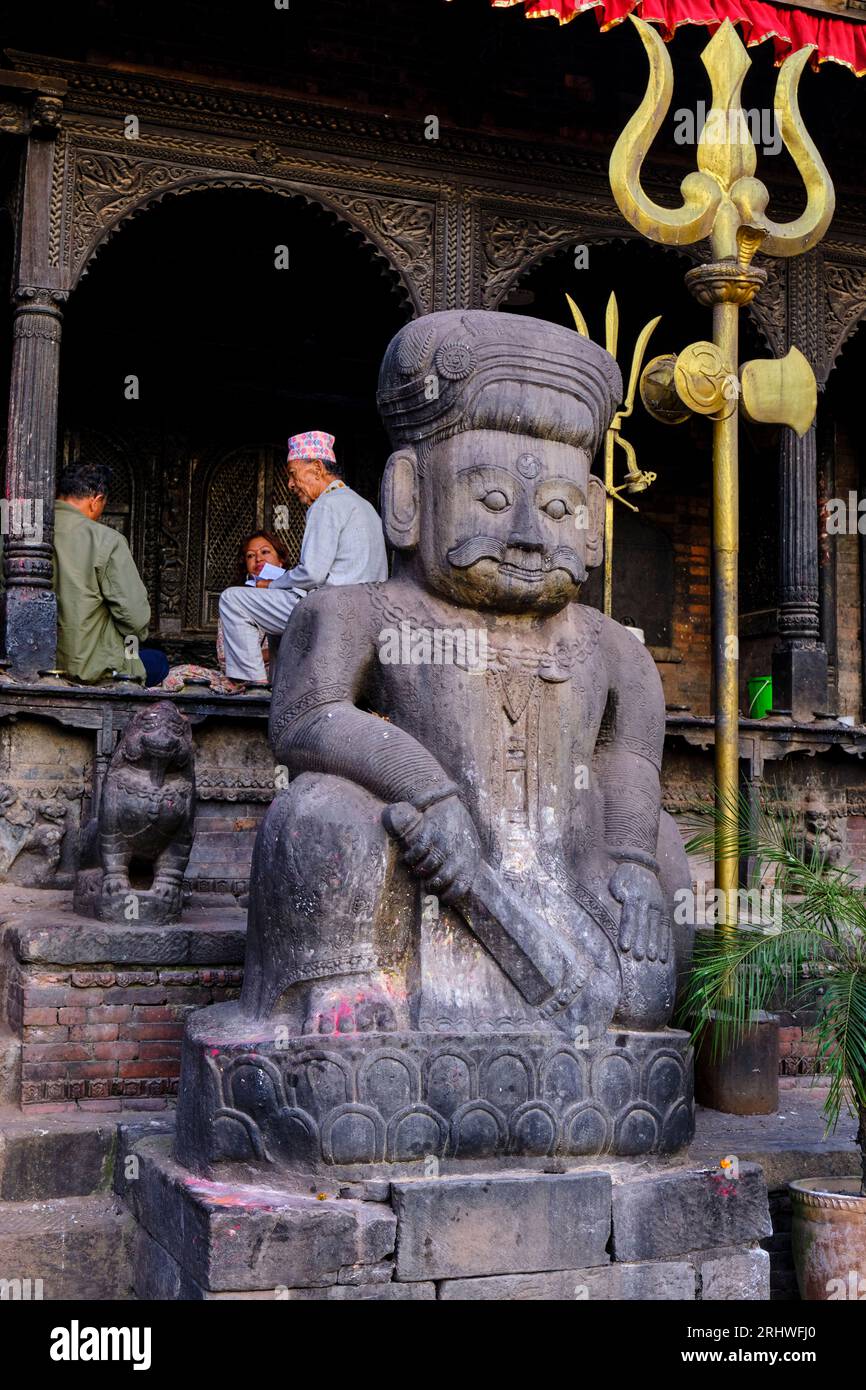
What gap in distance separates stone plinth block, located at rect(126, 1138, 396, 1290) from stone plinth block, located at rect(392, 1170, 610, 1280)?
73mm

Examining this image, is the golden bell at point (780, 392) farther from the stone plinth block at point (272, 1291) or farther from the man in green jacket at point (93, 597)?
the man in green jacket at point (93, 597)

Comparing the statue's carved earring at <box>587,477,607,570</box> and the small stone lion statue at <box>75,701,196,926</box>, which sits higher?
the statue's carved earring at <box>587,477,607,570</box>

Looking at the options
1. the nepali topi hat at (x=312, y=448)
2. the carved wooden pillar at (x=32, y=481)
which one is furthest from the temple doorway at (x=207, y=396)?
the nepali topi hat at (x=312, y=448)

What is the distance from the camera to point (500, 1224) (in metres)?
3.55

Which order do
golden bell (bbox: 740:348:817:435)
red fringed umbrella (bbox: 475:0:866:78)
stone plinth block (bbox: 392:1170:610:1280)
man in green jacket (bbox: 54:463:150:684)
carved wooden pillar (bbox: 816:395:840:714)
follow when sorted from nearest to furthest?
1. stone plinth block (bbox: 392:1170:610:1280)
2. golden bell (bbox: 740:348:817:435)
3. red fringed umbrella (bbox: 475:0:866:78)
4. man in green jacket (bbox: 54:463:150:684)
5. carved wooden pillar (bbox: 816:395:840:714)

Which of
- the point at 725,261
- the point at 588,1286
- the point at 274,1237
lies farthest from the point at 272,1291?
the point at 725,261

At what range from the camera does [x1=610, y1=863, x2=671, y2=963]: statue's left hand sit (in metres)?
3.95

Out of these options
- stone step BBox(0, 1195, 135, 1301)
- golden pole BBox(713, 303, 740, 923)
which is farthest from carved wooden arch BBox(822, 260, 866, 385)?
stone step BBox(0, 1195, 135, 1301)

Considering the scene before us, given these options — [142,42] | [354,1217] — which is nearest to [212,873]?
[354,1217]

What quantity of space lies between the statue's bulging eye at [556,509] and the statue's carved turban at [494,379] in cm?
18

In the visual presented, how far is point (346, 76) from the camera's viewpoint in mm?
9227

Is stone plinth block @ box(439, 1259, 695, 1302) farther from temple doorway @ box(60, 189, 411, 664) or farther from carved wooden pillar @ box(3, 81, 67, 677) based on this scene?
temple doorway @ box(60, 189, 411, 664)

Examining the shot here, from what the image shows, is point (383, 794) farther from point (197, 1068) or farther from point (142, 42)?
point (142, 42)

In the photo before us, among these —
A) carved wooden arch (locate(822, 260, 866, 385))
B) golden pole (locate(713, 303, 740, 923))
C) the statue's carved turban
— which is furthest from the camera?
carved wooden arch (locate(822, 260, 866, 385))
